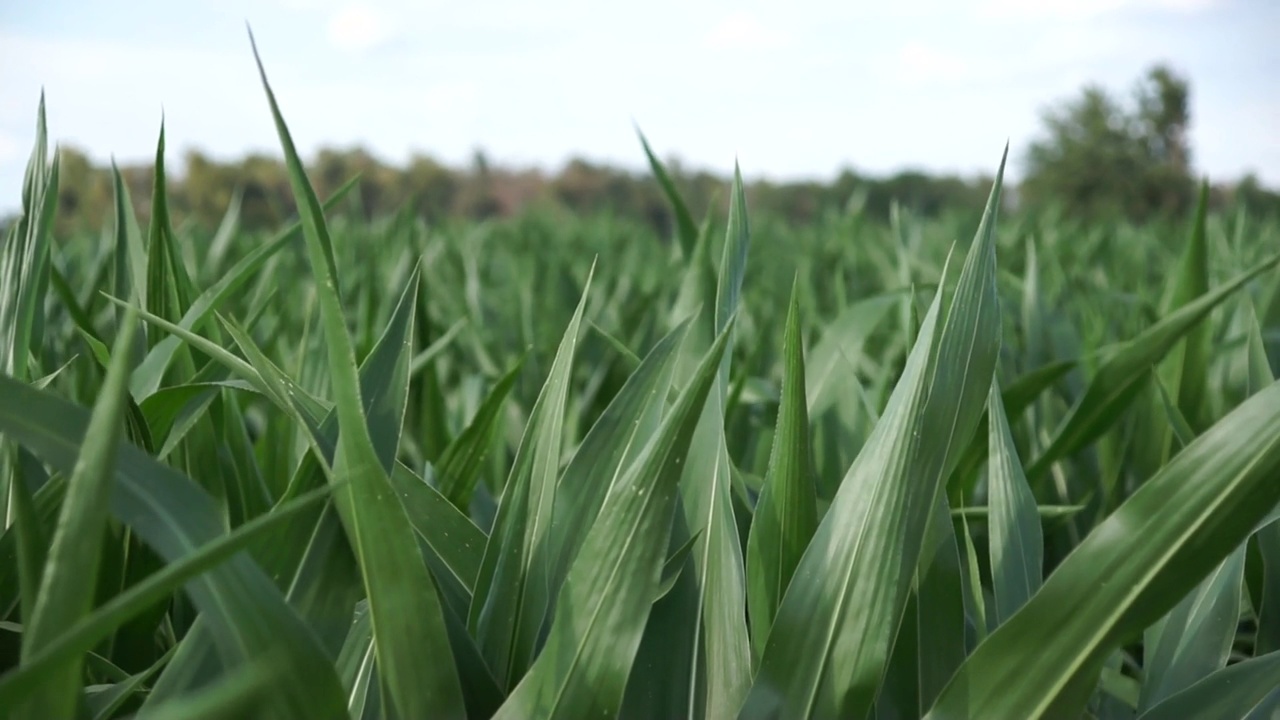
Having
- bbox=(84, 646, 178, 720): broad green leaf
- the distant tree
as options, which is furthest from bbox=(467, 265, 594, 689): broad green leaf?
the distant tree

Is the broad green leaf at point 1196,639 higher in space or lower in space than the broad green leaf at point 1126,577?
lower

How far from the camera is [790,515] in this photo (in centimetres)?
44

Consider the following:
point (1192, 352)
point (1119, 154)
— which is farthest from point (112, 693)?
point (1119, 154)

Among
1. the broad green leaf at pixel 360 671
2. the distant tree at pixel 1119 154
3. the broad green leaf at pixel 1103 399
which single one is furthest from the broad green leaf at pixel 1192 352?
the distant tree at pixel 1119 154

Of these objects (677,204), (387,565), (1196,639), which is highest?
(677,204)

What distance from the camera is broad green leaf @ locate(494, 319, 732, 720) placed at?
0.34 meters

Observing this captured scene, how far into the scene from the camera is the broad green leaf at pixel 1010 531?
1.44ft

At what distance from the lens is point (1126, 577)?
13.2 inches

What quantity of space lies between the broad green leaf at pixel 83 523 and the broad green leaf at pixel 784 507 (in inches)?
10.4

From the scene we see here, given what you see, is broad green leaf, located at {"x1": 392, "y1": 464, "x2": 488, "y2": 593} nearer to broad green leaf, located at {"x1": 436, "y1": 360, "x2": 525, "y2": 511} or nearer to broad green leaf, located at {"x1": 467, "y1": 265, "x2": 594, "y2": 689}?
broad green leaf, located at {"x1": 467, "y1": 265, "x2": 594, "y2": 689}

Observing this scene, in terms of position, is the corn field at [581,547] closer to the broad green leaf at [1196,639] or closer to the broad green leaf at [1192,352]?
the broad green leaf at [1196,639]

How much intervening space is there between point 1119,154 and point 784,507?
85.9ft

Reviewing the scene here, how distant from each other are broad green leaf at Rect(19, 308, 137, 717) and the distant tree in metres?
23.6

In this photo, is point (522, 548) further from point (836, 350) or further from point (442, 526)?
point (836, 350)
